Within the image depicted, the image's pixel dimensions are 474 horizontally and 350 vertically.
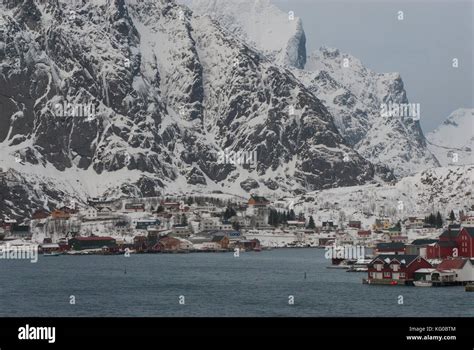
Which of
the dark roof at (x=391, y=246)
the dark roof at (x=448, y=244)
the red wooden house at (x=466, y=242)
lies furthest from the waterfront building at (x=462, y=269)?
the dark roof at (x=391, y=246)

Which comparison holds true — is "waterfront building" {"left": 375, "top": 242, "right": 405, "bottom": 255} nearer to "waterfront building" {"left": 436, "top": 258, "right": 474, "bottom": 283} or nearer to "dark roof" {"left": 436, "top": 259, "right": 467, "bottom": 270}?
"dark roof" {"left": 436, "top": 259, "right": 467, "bottom": 270}

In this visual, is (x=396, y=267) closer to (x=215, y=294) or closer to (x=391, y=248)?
(x=215, y=294)

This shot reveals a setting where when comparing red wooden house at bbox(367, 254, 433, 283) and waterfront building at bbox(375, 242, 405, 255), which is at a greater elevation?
waterfront building at bbox(375, 242, 405, 255)

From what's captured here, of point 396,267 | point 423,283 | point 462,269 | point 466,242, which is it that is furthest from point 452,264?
point 466,242

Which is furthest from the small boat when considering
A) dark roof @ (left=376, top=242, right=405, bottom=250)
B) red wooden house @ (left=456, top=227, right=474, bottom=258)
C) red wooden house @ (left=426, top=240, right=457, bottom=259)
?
dark roof @ (left=376, top=242, right=405, bottom=250)
